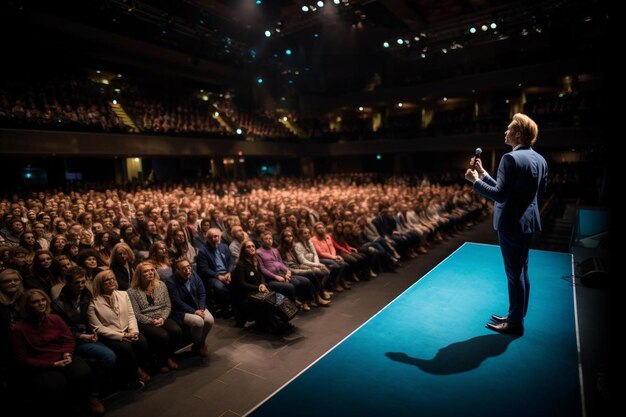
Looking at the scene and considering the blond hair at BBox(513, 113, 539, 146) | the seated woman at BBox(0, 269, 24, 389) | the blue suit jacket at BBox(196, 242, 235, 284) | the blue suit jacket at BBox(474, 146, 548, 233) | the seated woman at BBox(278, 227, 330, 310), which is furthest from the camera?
the seated woman at BBox(278, 227, 330, 310)

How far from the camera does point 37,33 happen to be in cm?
1349

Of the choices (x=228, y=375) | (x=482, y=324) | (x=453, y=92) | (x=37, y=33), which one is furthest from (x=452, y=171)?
(x=37, y=33)

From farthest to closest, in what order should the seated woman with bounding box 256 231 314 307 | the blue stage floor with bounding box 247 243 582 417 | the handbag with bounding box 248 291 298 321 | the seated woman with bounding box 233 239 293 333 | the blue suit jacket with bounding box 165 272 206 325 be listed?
1. the seated woman with bounding box 256 231 314 307
2. the seated woman with bounding box 233 239 293 333
3. the handbag with bounding box 248 291 298 321
4. the blue suit jacket with bounding box 165 272 206 325
5. the blue stage floor with bounding box 247 243 582 417

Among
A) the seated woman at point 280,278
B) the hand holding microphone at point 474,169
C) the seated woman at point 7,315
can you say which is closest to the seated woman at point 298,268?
the seated woman at point 280,278

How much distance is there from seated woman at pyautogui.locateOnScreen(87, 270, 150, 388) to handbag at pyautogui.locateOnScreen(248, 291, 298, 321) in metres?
1.27

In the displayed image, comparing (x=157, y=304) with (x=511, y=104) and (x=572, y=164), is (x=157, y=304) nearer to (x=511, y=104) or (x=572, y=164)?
(x=572, y=164)

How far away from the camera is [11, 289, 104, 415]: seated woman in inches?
104

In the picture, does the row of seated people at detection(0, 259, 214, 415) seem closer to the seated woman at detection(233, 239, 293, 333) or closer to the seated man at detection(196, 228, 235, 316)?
the seated woman at detection(233, 239, 293, 333)

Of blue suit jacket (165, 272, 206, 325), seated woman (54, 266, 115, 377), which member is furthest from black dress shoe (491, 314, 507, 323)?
seated woman (54, 266, 115, 377)

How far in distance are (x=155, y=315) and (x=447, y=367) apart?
286 cm

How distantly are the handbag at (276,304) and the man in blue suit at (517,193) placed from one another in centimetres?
236

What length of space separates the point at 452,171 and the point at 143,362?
61.1 feet

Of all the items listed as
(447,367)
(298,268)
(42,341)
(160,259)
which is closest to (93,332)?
(42,341)

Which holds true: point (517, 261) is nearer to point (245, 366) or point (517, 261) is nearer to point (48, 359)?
point (245, 366)
